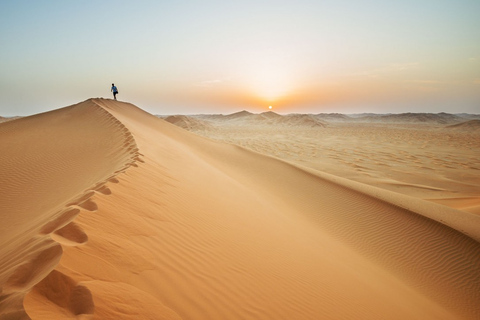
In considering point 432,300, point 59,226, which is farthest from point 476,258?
point 59,226

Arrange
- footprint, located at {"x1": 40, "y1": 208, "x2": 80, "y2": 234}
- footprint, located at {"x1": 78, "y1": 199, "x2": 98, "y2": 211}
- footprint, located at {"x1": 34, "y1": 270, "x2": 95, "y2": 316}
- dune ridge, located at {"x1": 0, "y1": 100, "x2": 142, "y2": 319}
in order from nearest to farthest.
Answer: footprint, located at {"x1": 34, "y1": 270, "x2": 95, "y2": 316} < dune ridge, located at {"x1": 0, "y1": 100, "x2": 142, "y2": 319} < footprint, located at {"x1": 40, "y1": 208, "x2": 80, "y2": 234} < footprint, located at {"x1": 78, "y1": 199, "x2": 98, "y2": 211}

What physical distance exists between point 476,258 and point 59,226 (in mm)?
7235

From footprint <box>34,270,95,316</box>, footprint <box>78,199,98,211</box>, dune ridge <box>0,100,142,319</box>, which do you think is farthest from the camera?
footprint <box>78,199,98,211</box>

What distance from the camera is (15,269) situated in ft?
5.33

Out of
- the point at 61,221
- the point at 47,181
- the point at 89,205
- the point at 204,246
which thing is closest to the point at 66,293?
the point at 61,221

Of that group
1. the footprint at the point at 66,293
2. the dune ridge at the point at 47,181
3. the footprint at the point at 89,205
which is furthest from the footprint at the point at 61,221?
the footprint at the point at 66,293

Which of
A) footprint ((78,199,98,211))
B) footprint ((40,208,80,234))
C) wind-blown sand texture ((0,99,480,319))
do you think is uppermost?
footprint ((78,199,98,211))

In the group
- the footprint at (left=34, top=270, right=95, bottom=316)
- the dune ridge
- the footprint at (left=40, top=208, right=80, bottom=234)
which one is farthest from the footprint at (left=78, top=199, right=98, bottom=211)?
the footprint at (left=34, top=270, right=95, bottom=316)

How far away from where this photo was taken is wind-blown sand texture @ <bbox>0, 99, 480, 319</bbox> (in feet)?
5.56

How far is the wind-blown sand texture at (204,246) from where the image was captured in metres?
1.69

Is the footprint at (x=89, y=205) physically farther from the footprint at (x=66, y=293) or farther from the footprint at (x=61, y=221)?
the footprint at (x=66, y=293)

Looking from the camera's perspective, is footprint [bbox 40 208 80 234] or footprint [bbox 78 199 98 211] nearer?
footprint [bbox 40 208 80 234]

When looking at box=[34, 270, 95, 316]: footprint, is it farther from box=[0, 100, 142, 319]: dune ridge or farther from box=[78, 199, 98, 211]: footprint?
box=[78, 199, 98, 211]: footprint

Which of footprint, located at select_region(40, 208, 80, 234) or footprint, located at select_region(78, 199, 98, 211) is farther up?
footprint, located at select_region(78, 199, 98, 211)
